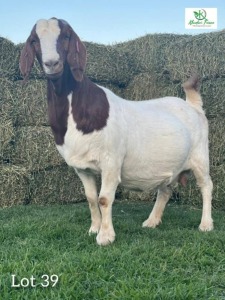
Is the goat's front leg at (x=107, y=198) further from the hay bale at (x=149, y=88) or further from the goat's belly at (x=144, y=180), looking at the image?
the hay bale at (x=149, y=88)

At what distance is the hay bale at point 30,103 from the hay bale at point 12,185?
773mm

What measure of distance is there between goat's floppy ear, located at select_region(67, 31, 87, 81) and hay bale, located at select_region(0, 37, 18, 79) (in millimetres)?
3093

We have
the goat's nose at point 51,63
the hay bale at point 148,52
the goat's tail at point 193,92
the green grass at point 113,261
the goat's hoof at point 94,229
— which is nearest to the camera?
the green grass at point 113,261

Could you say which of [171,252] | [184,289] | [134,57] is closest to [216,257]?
[171,252]

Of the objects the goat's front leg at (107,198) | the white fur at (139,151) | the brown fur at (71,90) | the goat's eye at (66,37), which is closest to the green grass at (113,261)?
the goat's front leg at (107,198)

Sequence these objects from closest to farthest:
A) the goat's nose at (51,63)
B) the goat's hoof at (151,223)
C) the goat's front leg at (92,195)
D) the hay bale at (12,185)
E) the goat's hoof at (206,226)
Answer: the goat's nose at (51,63) < the goat's front leg at (92,195) < the goat's hoof at (206,226) < the goat's hoof at (151,223) < the hay bale at (12,185)

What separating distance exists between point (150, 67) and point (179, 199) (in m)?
2.26

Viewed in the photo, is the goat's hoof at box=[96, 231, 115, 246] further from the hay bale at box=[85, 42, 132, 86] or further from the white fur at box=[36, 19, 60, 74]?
the hay bale at box=[85, 42, 132, 86]

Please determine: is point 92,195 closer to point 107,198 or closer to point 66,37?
point 107,198

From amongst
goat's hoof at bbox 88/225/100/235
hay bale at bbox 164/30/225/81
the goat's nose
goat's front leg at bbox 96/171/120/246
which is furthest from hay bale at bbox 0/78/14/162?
the goat's nose

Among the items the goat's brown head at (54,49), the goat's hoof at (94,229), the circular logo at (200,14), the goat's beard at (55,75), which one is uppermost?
the circular logo at (200,14)

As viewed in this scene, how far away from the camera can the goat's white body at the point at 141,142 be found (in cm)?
420

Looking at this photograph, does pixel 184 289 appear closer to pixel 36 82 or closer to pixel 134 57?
pixel 36 82

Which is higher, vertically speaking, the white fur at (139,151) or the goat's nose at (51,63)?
the goat's nose at (51,63)
